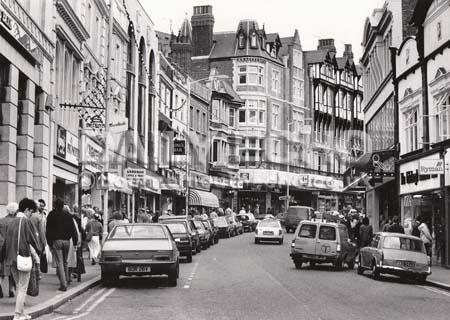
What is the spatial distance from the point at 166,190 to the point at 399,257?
37.2m

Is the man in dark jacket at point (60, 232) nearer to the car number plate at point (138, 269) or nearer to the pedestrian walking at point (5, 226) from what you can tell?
the car number plate at point (138, 269)

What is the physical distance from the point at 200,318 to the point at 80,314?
212cm

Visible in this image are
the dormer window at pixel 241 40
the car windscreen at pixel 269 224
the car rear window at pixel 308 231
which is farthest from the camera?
the dormer window at pixel 241 40

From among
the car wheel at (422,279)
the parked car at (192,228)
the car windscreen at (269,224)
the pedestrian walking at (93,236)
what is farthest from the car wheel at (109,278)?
the car windscreen at (269,224)

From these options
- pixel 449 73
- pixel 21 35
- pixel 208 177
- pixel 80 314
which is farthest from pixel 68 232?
pixel 208 177

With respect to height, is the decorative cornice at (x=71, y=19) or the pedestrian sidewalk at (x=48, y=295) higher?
the decorative cornice at (x=71, y=19)

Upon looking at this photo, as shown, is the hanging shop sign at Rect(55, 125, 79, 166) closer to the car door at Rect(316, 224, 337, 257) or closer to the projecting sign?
the car door at Rect(316, 224, 337, 257)

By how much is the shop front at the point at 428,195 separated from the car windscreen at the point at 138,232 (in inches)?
402

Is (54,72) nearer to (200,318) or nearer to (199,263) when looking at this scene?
(199,263)

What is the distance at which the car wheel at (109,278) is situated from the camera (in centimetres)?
1816

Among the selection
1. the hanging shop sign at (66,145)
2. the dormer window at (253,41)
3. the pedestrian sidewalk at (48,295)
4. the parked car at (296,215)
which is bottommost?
the pedestrian sidewalk at (48,295)

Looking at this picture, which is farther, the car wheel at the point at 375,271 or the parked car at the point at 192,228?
the parked car at the point at 192,228

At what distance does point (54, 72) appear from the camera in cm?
2761

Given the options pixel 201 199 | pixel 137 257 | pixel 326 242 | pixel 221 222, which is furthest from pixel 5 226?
pixel 201 199
